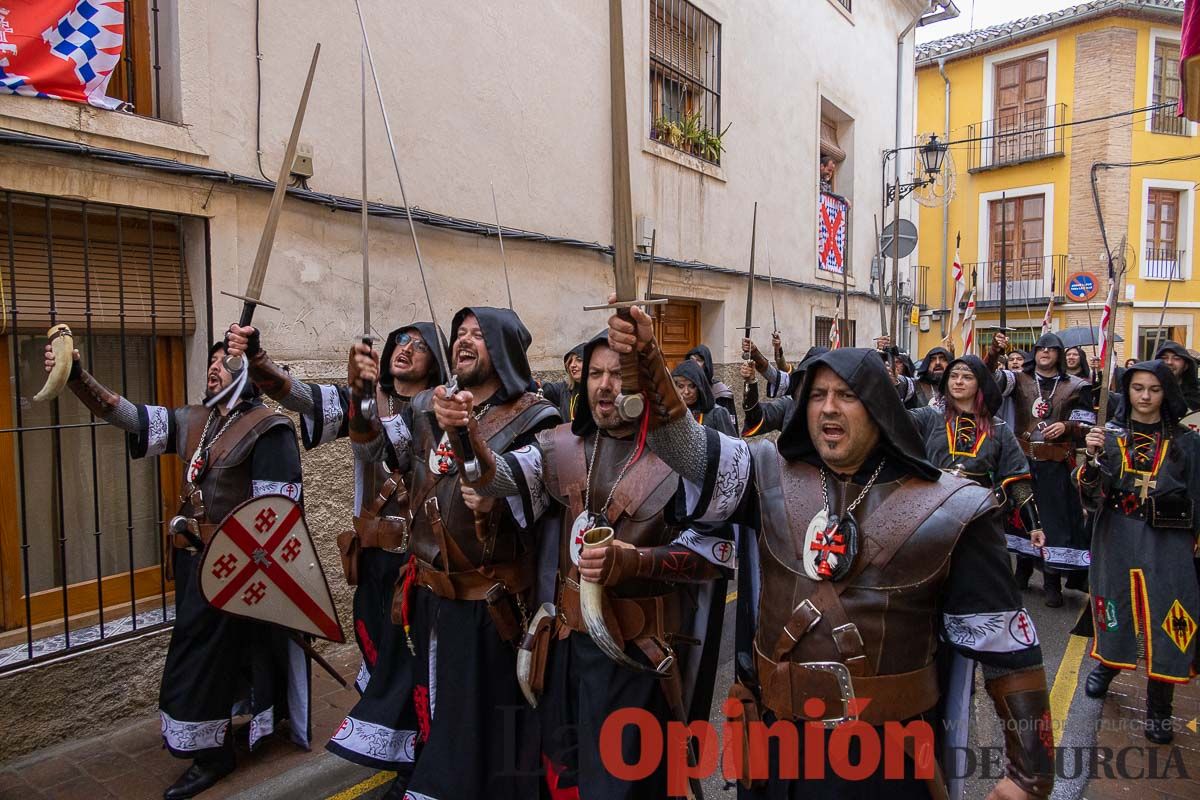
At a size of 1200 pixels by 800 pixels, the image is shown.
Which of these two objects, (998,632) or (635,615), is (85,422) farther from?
(998,632)

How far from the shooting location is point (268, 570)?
3.58 m

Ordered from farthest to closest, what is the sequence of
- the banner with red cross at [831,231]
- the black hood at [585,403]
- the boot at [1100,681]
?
1. the banner with red cross at [831,231]
2. the boot at [1100,681]
3. the black hood at [585,403]

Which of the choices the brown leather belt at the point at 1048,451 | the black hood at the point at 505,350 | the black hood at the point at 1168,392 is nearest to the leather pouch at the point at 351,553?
the black hood at the point at 505,350

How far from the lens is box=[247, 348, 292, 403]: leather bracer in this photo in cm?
366

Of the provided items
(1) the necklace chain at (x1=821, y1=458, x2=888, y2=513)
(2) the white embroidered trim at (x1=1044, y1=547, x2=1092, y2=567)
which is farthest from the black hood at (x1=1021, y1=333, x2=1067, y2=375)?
(1) the necklace chain at (x1=821, y1=458, x2=888, y2=513)

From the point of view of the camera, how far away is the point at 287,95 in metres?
5.15

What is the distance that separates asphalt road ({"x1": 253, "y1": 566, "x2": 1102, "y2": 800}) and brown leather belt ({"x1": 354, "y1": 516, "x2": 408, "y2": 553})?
1.13 metres

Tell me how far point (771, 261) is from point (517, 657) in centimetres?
922

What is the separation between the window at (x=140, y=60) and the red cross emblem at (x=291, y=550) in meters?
2.80

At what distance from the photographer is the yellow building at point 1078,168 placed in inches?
808

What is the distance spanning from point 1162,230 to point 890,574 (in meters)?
24.3

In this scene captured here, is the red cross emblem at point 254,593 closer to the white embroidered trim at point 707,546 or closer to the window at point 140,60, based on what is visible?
the white embroidered trim at point 707,546

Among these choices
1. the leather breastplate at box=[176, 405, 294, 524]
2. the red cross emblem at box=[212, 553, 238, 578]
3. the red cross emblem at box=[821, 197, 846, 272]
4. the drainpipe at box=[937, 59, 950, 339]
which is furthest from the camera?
the drainpipe at box=[937, 59, 950, 339]

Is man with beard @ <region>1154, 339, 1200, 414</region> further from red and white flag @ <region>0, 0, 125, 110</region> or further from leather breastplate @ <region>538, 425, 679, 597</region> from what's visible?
red and white flag @ <region>0, 0, 125, 110</region>
